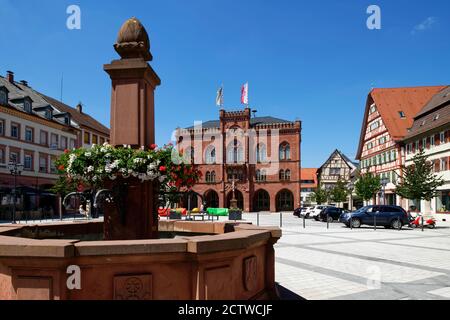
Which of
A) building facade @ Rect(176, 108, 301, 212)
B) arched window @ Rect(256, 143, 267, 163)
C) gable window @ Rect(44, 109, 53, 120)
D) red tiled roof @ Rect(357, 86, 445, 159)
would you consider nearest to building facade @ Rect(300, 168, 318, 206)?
building facade @ Rect(176, 108, 301, 212)

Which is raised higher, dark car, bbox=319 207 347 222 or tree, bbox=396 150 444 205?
tree, bbox=396 150 444 205

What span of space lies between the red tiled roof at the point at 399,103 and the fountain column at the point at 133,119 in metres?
41.5

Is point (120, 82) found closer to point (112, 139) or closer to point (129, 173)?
point (112, 139)

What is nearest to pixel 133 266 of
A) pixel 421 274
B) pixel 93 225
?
pixel 93 225

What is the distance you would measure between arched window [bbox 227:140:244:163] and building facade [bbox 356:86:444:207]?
721 inches

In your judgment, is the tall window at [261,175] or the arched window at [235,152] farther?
the arched window at [235,152]

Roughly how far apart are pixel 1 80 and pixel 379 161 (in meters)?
44.1

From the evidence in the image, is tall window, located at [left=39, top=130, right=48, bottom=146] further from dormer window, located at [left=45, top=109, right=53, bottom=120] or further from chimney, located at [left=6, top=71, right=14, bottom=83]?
chimney, located at [left=6, top=71, right=14, bottom=83]

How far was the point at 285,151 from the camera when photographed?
59.1 meters

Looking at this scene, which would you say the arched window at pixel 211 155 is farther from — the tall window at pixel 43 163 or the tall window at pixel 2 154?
the tall window at pixel 2 154

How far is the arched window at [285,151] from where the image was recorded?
5884 cm

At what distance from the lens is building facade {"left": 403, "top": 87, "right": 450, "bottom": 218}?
1308 inches

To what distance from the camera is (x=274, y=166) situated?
194 ft

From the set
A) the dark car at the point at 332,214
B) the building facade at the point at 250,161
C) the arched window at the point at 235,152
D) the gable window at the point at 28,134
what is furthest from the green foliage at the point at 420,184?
the gable window at the point at 28,134
